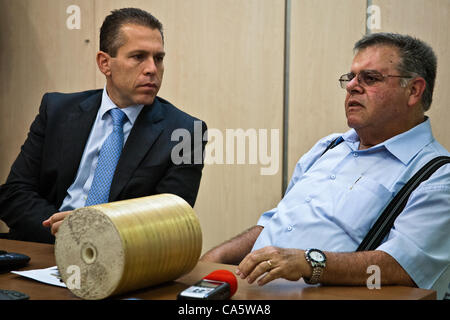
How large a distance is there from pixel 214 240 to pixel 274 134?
0.74 metres

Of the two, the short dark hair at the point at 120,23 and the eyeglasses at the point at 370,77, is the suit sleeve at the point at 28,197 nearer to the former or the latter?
the short dark hair at the point at 120,23

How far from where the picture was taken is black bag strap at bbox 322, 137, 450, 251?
1.48 metres

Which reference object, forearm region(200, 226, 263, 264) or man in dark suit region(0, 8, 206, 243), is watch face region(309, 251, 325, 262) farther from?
man in dark suit region(0, 8, 206, 243)

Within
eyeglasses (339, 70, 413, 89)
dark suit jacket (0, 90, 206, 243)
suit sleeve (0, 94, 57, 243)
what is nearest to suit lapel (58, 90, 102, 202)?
dark suit jacket (0, 90, 206, 243)

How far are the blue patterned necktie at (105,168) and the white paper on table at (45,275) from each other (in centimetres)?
68

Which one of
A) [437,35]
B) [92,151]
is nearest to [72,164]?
[92,151]

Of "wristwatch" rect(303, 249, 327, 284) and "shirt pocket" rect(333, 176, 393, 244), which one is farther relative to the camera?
"shirt pocket" rect(333, 176, 393, 244)

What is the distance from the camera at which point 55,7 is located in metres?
3.74

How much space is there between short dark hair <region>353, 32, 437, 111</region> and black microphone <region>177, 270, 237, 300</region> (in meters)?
1.02

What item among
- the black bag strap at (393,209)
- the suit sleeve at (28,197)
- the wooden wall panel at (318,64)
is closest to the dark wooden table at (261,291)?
the black bag strap at (393,209)

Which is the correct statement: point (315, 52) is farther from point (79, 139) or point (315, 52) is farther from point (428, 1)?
point (79, 139)

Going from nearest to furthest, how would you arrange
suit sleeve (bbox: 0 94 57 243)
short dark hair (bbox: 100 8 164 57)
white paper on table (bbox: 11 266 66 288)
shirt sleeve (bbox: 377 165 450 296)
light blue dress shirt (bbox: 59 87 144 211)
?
white paper on table (bbox: 11 266 66 288), shirt sleeve (bbox: 377 165 450 296), suit sleeve (bbox: 0 94 57 243), light blue dress shirt (bbox: 59 87 144 211), short dark hair (bbox: 100 8 164 57)

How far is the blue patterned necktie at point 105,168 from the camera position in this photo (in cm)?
193
